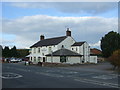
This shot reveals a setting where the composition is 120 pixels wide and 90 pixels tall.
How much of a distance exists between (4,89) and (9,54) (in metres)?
92.7

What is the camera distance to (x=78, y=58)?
5344 centimetres

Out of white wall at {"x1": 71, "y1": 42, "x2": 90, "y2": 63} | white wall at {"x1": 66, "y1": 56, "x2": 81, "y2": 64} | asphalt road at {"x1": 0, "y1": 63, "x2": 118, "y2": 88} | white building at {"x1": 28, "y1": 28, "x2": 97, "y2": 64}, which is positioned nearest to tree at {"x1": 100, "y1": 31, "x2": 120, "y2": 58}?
white building at {"x1": 28, "y1": 28, "x2": 97, "y2": 64}

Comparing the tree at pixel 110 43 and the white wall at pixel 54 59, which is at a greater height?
the tree at pixel 110 43

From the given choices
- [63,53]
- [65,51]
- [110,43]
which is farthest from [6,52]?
[63,53]

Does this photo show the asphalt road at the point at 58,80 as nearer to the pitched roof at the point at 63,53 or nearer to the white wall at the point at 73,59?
the white wall at the point at 73,59

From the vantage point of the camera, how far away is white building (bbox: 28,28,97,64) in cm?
5212

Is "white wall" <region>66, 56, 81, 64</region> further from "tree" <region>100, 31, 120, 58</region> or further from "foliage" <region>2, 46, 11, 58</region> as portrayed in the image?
"foliage" <region>2, 46, 11, 58</region>

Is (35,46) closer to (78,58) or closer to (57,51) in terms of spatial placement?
(57,51)

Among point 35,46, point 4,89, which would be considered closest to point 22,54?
point 35,46

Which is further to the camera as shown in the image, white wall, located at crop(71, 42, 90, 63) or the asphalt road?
white wall, located at crop(71, 42, 90, 63)

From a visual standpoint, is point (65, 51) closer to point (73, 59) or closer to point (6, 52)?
point (73, 59)

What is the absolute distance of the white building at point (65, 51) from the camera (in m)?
52.1

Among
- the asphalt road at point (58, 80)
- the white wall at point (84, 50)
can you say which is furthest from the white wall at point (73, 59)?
the asphalt road at point (58, 80)

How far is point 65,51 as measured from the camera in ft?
177
